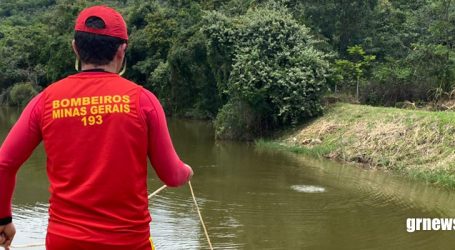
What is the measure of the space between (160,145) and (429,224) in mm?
6589

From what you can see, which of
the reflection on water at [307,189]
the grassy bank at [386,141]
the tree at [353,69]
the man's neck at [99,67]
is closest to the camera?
the man's neck at [99,67]

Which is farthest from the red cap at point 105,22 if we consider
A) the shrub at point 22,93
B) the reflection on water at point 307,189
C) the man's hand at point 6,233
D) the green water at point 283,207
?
the shrub at point 22,93

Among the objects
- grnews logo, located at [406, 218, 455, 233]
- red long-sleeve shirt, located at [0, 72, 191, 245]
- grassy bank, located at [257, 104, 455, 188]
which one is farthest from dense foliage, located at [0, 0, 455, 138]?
red long-sleeve shirt, located at [0, 72, 191, 245]

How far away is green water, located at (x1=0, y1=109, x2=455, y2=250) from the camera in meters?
6.71

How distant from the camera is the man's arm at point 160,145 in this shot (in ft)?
6.06

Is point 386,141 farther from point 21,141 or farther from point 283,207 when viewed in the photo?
point 21,141

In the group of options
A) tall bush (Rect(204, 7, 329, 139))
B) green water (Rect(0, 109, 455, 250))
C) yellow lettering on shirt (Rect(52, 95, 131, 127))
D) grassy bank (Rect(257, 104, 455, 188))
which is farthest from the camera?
tall bush (Rect(204, 7, 329, 139))

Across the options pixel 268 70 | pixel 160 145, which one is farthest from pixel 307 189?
pixel 160 145

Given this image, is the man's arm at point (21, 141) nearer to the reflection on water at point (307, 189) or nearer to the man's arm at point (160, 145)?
the man's arm at point (160, 145)

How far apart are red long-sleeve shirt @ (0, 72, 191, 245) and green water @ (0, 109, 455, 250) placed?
15.2 ft

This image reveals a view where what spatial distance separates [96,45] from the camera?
6.10 ft

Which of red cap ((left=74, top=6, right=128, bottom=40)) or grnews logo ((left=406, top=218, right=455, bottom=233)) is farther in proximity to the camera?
grnews logo ((left=406, top=218, right=455, bottom=233))

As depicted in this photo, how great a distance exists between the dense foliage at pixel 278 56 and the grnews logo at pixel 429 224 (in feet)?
25.5

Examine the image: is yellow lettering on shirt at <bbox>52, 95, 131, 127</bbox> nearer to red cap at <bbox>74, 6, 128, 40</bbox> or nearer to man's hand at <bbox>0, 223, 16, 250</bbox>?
red cap at <bbox>74, 6, 128, 40</bbox>
